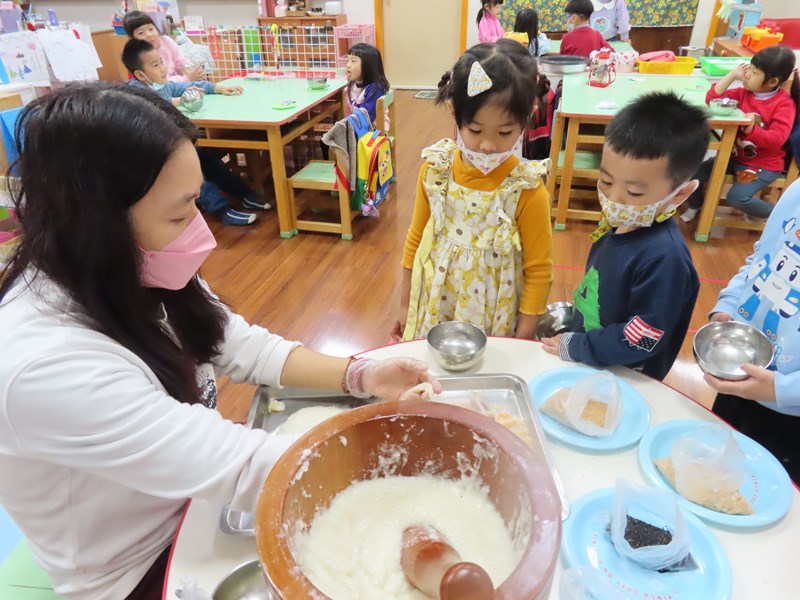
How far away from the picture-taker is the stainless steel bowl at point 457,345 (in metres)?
1.16

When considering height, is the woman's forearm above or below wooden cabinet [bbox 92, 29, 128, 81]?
below

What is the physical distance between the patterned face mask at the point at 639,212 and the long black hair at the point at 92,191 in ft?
3.14

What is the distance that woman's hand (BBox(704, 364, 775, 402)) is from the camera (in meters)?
1.05

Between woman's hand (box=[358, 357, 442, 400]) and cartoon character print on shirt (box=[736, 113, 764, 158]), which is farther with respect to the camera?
cartoon character print on shirt (box=[736, 113, 764, 158])

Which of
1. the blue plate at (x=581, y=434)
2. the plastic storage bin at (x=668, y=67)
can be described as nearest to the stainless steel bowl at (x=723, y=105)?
the plastic storage bin at (x=668, y=67)

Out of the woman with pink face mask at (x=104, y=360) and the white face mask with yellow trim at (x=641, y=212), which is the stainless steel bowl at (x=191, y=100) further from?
the white face mask with yellow trim at (x=641, y=212)

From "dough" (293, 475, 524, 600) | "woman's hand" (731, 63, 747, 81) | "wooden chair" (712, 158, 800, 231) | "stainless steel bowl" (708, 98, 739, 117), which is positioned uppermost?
"woman's hand" (731, 63, 747, 81)

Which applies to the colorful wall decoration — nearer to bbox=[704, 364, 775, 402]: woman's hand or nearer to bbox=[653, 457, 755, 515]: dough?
bbox=[704, 364, 775, 402]: woman's hand

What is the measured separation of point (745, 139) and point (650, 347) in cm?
266

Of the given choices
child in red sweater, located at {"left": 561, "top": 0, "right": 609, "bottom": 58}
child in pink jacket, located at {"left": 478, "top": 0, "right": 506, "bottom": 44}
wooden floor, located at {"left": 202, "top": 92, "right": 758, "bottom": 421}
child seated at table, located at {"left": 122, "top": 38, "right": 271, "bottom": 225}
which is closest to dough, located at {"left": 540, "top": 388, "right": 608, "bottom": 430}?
wooden floor, located at {"left": 202, "top": 92, "right": 758, "bottom": 421}

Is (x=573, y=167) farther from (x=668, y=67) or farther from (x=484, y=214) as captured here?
(x=484, y=214)

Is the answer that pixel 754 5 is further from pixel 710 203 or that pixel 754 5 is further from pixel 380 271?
pixel 380 271

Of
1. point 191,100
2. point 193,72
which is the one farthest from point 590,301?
point 193,72

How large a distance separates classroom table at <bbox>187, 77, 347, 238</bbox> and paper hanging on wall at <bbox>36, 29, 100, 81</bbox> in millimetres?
740
